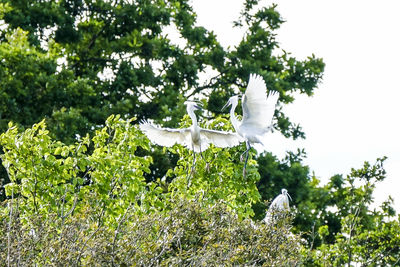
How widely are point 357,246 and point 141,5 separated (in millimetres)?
8501

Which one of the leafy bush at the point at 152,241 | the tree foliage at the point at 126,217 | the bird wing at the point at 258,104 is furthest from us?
the bird wing at the point at 258,104

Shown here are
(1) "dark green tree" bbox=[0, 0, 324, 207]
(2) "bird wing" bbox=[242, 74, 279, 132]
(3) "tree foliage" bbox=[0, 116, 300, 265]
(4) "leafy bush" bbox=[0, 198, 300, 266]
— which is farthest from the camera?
(1) "dark green tree" bbox=[0, 0, 324, 207]

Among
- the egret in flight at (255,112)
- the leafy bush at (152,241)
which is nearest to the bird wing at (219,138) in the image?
the egret in flight at (255,112)

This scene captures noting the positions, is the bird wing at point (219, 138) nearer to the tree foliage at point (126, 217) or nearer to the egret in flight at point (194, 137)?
the egret in flight at point (194, 137)

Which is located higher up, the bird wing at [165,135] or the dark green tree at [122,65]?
the dark green tree at [122,65]

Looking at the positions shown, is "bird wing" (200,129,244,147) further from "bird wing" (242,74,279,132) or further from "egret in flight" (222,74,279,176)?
"bird wing" (242,74,279,132)

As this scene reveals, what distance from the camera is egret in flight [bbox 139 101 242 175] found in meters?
11.6

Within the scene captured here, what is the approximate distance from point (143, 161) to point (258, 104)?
1.54 metres

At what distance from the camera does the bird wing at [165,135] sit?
1178 centimetres

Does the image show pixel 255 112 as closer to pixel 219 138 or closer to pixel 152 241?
pixel 219 138

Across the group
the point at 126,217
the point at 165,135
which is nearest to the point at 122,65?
the point at 165,135

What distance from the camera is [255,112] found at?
36.0 ft

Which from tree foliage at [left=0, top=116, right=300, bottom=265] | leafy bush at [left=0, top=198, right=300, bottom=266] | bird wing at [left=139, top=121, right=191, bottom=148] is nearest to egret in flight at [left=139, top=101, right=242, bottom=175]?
bird wing at [left=139, top=121, right=191, bottom=148]

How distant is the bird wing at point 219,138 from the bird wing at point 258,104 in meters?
0.51
